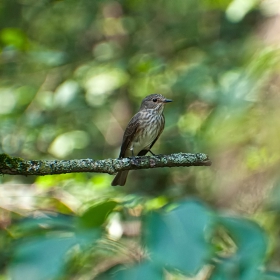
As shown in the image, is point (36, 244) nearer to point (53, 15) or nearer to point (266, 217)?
point (266, 217)

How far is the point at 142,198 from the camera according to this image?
4.99ft

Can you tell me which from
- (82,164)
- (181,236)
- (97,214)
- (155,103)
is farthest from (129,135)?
(181,236)

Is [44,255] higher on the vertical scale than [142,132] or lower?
lower

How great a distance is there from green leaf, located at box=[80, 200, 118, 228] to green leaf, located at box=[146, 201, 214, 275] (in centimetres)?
11

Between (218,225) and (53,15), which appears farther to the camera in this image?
(53,15)

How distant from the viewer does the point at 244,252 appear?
106 cm

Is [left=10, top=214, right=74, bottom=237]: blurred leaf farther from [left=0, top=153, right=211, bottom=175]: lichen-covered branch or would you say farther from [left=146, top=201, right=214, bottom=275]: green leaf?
[left=0, top=153, right=211, bottom=175]: lichen-covered branch

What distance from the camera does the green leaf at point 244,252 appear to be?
1018 millimetres

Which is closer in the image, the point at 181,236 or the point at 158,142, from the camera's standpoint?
the point at 181,236

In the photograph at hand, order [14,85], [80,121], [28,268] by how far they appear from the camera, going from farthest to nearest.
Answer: [80,121] → [14,85] → [28,268]

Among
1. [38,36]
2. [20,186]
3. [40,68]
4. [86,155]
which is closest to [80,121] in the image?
[86,155]

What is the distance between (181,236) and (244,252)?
157 mm

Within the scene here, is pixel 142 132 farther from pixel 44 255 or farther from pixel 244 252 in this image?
pixel 44 255

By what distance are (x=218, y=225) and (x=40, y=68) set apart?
476 cm
